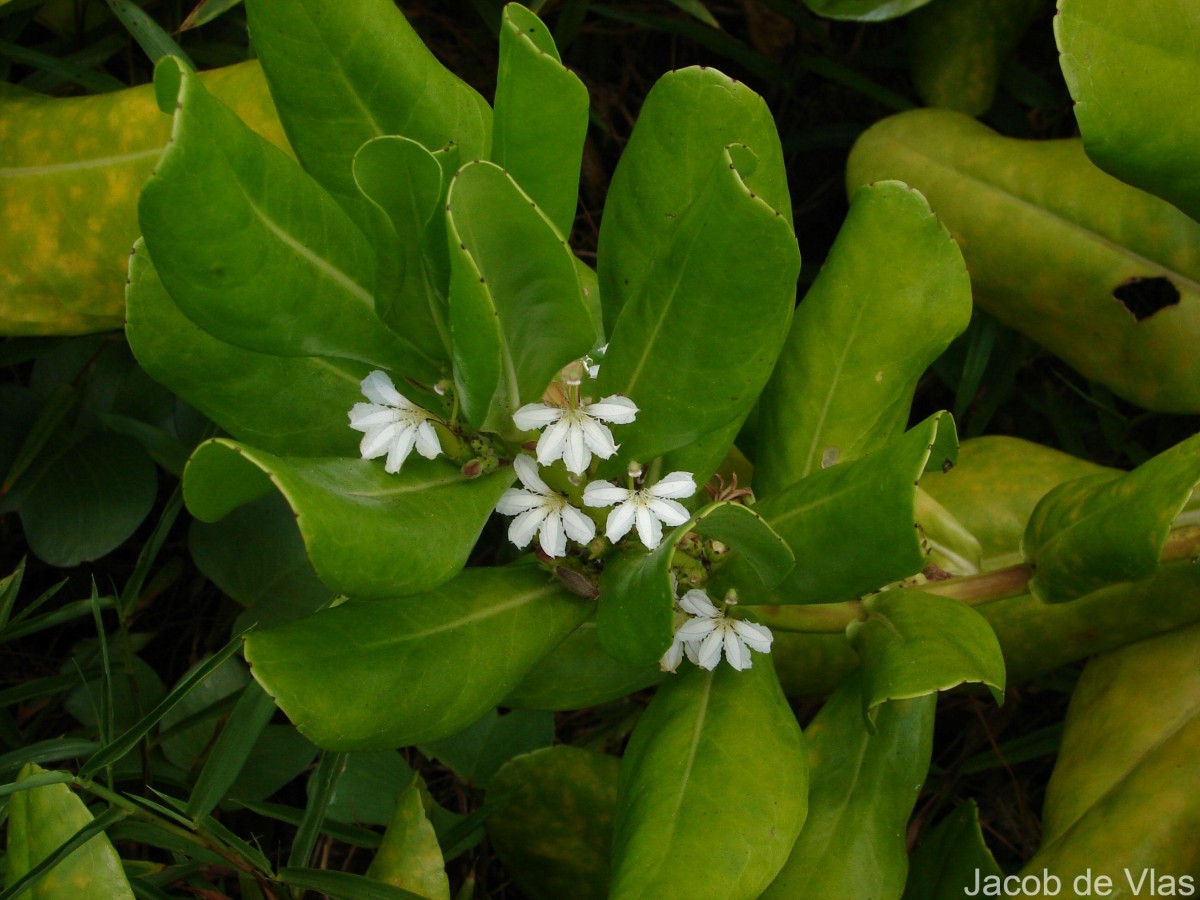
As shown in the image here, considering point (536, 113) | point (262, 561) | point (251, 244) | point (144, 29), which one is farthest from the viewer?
point (262, 561)

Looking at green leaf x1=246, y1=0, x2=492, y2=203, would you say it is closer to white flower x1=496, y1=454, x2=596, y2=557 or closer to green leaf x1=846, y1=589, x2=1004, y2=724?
white flower x1=496, y1=454, x2=596, y2=557

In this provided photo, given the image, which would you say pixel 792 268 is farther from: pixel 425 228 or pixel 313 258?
pixel 313 258

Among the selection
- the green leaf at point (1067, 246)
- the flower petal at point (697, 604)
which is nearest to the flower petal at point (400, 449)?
the flower petal at point (697, 604)

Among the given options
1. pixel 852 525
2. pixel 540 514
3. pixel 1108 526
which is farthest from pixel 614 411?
pixel 1108 526

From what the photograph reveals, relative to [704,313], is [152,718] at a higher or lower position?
lower

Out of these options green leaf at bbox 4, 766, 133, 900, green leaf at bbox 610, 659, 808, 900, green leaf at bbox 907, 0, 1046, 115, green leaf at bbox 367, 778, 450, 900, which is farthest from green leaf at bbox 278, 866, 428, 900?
green leaf at bbox 907, 0, 1046, 115

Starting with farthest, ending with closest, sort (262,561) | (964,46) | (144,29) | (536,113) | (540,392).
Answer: (964,46) → (262,561) → (144,29) → (540,392) → (536,113)

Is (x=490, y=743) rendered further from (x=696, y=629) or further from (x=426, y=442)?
(x=426, y=442)
